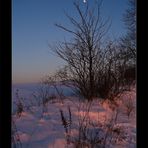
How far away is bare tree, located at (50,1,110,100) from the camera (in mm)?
1609

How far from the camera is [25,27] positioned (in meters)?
1.57

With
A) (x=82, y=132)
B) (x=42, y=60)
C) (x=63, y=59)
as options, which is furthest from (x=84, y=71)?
(x=82, y=132)

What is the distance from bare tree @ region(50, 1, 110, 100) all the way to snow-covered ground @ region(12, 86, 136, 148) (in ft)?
0.29

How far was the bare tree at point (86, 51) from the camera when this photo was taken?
5.28ft

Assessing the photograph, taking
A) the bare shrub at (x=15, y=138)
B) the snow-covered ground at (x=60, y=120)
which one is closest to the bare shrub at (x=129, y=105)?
the snow-covered ground at (x=60, y=120)

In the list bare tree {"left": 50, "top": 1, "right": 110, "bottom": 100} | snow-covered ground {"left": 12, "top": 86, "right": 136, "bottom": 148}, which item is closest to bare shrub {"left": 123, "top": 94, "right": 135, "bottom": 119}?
snow-covered ground {"left": 12, "top": 86, "right": 136, "bottom": 148}

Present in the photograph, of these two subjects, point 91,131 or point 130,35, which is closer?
point 130,35

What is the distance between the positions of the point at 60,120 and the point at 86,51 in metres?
0.43

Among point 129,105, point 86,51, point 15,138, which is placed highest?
point 86,51

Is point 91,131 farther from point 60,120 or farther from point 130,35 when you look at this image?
point 130,35

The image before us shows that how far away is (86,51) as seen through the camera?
1642mm

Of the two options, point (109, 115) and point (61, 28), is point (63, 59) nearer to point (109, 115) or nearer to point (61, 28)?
point (61, 28)

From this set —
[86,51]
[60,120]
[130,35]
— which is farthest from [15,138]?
[130,35]

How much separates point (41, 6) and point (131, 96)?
71cm
